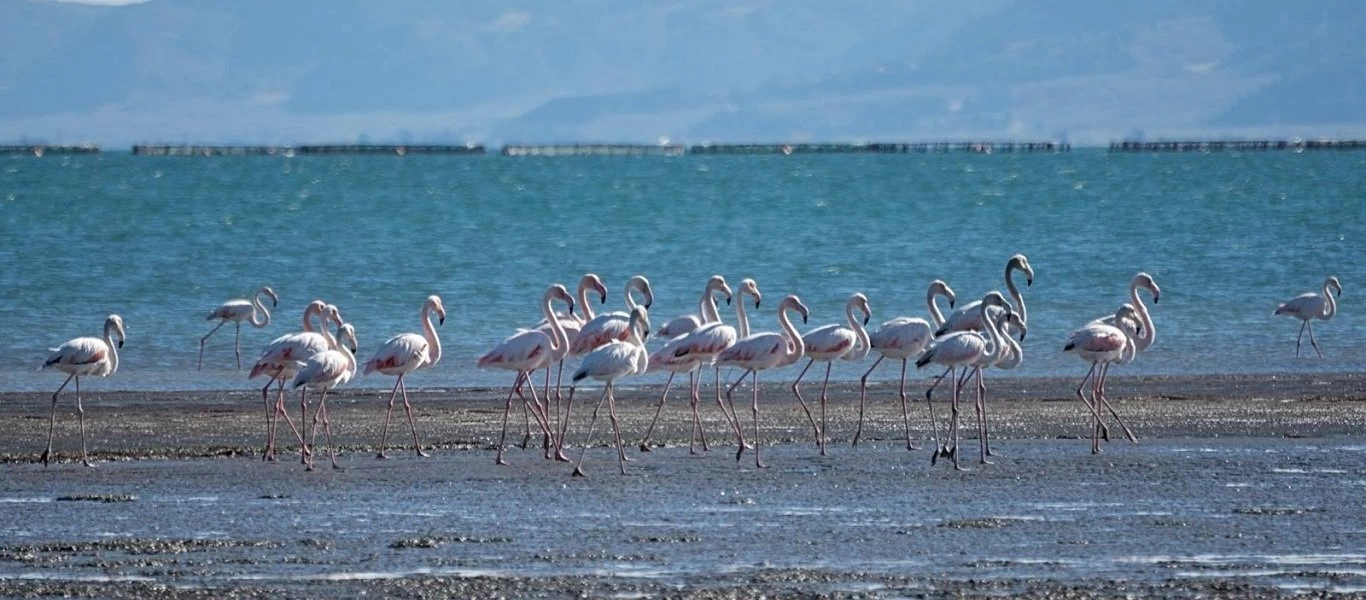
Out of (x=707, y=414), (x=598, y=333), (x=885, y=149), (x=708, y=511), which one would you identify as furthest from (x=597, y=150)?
(x=708, y=511)

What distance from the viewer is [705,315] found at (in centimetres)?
1720

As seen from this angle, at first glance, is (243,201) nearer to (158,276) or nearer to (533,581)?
(158,276)

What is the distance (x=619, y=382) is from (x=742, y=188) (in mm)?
61315

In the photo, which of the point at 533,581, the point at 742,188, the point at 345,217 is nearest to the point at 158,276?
the point at 345,217

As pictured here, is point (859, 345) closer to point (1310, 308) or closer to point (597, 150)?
point (1310, 308)

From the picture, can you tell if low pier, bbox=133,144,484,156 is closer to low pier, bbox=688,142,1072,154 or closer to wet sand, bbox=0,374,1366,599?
low pier, bbox=688,142,1072,154

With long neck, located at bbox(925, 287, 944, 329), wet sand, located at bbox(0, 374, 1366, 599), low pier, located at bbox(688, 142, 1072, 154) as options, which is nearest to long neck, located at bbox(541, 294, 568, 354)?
wet sand, located at bbox(0, 374, 1366, 599)

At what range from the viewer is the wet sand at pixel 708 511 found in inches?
396

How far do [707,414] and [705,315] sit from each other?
1.11 m

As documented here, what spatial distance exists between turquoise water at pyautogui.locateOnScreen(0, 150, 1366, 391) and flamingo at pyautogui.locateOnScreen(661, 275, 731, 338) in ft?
12.2

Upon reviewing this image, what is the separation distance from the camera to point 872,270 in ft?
126

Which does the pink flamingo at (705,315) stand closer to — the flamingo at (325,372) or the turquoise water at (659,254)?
the flamingo at (325,372)

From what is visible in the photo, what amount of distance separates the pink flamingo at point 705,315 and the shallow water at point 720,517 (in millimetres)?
2007

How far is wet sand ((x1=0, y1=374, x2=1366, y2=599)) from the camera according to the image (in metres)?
10.1
